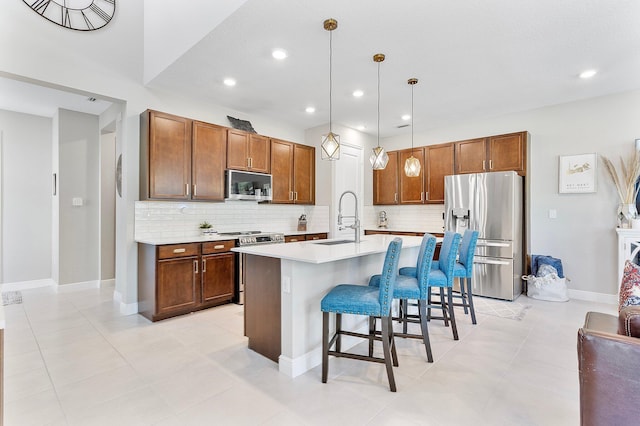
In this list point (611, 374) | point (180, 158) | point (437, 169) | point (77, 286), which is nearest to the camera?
point (611, 374)

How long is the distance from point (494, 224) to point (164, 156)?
436 centimetres

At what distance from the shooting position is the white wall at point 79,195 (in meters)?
4.72

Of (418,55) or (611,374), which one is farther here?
(418,55)

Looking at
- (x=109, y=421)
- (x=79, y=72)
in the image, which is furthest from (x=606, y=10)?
(x=79, y=72)

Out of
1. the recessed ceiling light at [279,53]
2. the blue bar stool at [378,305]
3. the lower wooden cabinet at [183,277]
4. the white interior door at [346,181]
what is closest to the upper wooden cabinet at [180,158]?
the lower wooden cabinet at [183,277]

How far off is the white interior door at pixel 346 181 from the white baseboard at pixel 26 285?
179 inches

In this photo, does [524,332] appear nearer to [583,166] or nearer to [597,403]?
[597,403]

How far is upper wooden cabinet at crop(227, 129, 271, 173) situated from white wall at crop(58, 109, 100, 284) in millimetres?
2368

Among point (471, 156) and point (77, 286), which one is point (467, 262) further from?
point (77, 286)

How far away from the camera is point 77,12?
10.8 ft

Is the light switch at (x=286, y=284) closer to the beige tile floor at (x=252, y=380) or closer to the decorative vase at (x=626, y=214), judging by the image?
the beige tile floor at (x=252, y=380)

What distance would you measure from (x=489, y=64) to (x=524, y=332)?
2.73 m

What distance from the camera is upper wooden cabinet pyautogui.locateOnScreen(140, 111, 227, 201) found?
369 centimetres

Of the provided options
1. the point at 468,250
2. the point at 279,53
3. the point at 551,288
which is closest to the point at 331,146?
the point at 279,53
